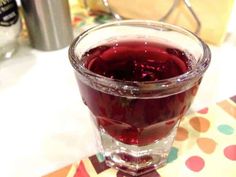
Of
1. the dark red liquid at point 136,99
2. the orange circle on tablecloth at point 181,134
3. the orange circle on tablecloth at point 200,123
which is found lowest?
the orange circle on tablecloth at point 200,123

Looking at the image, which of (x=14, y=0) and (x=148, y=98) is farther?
(x=14, y=0)

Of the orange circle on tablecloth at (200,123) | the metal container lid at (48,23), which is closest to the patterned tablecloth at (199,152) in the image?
the orange circle on tablecloth at (200,123)

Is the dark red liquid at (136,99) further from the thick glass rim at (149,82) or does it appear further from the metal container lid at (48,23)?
the metal container lid at (48,23)

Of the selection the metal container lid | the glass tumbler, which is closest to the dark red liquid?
the glass tumbler

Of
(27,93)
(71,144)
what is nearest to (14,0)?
(27,93)

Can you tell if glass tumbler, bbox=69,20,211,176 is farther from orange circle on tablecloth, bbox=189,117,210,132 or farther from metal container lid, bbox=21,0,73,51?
metal container lid, bbox=21,0,73,51

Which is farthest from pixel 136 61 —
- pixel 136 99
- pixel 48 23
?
pixel 48 23

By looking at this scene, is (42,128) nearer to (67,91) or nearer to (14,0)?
(67,91)

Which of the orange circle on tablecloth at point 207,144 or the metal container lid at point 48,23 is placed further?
the metal container lid at point 48,23
